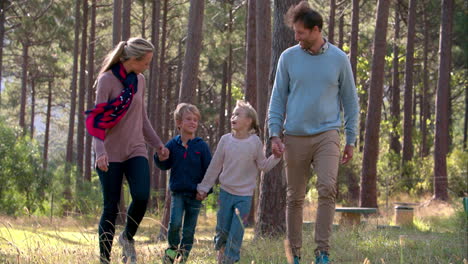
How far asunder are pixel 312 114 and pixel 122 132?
1.47 meters

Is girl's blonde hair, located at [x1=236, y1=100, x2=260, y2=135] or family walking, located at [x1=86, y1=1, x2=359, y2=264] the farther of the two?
girl's blonde hair, located at [x1=236, y1=100, x2=260, y2=135]

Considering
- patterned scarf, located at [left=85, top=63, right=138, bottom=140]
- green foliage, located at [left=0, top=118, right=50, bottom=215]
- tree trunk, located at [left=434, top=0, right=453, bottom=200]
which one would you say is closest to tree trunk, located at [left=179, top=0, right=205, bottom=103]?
patterned scarf, located at [left=85, top=63, right=138, bottom=140]

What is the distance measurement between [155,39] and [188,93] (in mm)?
14263

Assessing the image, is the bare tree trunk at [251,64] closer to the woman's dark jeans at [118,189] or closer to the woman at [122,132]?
the woman at [122,132]

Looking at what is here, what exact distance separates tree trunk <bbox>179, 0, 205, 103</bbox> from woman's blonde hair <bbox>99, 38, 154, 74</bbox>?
8067mm

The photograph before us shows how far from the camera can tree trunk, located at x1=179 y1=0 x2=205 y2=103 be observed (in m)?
13.9

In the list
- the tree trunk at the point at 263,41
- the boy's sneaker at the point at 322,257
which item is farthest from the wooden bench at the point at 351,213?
the boy's sneaker at the point at 322,257

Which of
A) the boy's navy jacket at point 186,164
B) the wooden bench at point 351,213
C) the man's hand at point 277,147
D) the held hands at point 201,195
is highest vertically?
the man's hand at point 277,147

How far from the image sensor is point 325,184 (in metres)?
5.43

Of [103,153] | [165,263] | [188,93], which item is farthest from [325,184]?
[188,93]

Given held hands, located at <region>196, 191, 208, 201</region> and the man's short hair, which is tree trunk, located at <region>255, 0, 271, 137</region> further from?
the man's short hair

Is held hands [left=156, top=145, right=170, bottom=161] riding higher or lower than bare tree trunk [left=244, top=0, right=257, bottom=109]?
lower

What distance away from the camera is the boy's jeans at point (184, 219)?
625 cm

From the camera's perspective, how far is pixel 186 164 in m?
6.28
